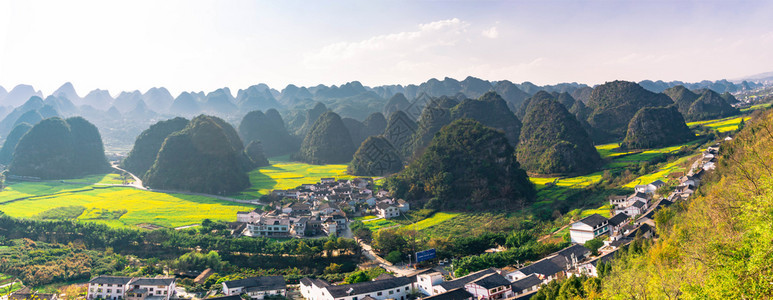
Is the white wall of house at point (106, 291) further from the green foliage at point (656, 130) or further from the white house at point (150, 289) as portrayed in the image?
the green foliage at point (656, 130)

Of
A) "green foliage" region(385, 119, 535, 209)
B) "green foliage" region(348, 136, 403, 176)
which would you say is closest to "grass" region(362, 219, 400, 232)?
"green foliage" region(385, 119, 535, 209)

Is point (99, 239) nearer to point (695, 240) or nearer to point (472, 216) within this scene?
point (472, 216)

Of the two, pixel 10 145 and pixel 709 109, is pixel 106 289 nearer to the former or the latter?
pixel 10 145

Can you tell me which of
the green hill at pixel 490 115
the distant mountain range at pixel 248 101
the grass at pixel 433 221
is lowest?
the grass at pixel 433 221

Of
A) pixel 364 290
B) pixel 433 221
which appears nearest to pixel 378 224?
pixel 433 221

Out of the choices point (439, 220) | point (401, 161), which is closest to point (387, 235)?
point (439, 220)

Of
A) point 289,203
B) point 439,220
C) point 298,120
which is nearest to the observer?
point 439,220

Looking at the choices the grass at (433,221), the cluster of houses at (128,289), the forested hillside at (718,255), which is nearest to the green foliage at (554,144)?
the grass at (433,221)
